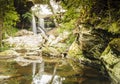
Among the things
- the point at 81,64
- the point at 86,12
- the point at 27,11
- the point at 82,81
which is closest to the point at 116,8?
the point at 86,12

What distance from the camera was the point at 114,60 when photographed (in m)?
10.5

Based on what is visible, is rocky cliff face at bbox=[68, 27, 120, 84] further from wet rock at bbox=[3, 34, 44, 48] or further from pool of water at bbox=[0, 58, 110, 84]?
wet rock at bbox=[3, 34, 44, 48]

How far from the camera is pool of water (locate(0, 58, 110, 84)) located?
11.1 metres

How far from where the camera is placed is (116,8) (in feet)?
37.5

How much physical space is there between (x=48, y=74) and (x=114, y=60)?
339 cm

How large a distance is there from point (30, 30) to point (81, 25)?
17786mm

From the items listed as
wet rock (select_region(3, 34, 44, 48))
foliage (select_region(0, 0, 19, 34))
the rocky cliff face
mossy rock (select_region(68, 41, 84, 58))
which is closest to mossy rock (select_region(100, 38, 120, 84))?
the rocky cliff face

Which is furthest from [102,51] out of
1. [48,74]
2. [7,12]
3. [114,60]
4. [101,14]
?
[7,12]

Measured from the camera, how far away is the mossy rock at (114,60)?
10.0 m

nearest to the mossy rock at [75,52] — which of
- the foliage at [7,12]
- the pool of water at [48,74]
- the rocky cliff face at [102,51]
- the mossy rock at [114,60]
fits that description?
the rocky cliff face at [102,51]

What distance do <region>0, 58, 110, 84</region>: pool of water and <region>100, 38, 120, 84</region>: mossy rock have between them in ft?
1.97

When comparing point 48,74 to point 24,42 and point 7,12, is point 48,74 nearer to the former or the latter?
point 7,12

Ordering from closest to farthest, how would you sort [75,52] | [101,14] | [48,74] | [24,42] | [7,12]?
[101,14]
[48,74]
[75,52]
[7,12]
[24,42]

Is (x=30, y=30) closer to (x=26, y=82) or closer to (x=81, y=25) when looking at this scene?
(x=81, y=25)
